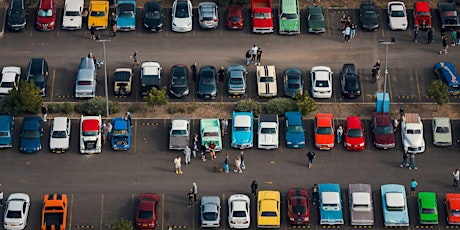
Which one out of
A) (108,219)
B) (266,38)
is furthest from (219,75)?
(108,219)

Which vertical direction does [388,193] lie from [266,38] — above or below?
below

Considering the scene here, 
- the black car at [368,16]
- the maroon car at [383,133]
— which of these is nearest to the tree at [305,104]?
the maroon car at [383,133]

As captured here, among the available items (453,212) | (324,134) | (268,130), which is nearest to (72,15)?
(268,130)

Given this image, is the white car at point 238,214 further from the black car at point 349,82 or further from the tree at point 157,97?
the black car at point 349,82

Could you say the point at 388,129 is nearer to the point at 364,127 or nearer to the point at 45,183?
the point at 364,127

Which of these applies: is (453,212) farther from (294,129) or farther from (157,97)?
(157,97)

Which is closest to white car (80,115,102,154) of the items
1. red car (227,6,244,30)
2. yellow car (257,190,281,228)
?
yellow car (257,190,281,228)
